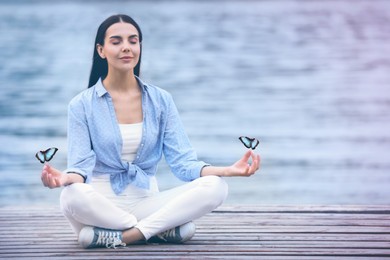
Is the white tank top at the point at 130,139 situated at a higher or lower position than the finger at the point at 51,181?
higher

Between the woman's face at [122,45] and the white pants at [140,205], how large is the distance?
1.57ft

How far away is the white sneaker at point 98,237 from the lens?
3.53 metres

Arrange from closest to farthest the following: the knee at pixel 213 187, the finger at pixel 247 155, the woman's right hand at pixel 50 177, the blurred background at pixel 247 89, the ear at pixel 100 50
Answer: the woman's right hand at pixel 50 177 < the finger at pixel 247 155 < the knee at pixel 213 187 < the ear at pixel 100 50 < the blurred background at pixel 247 89

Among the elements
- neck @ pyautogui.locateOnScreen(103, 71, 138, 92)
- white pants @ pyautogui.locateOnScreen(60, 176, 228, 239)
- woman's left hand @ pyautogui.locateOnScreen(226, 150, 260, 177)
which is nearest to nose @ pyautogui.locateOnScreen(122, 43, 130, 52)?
neck @ pyautogui.locateOnScreen(103, 71, 138, 92)

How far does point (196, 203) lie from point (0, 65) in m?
14.6

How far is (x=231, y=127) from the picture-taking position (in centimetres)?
980

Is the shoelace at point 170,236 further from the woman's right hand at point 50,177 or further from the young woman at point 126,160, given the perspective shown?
the woman's right hand at point 50,177

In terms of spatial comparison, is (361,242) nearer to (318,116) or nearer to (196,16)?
(318,116)

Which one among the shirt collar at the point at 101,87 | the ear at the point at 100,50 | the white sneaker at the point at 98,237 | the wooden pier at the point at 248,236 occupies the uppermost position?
the ear at the point at 100,50

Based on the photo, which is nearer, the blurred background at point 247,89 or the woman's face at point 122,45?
the woman's face at point 122,45

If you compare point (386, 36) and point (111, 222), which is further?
point (386, 36)

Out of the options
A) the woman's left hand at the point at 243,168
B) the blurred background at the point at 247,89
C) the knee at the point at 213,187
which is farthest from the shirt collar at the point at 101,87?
the blurred background at the point at 247,89

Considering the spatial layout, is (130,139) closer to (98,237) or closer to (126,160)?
(126,160)

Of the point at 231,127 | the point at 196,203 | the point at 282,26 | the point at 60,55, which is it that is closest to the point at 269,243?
the point at 196,203
